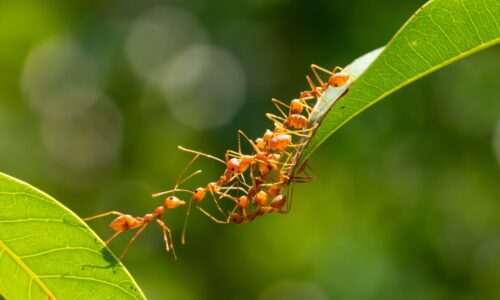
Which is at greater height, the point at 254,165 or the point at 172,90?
the point at 254,165

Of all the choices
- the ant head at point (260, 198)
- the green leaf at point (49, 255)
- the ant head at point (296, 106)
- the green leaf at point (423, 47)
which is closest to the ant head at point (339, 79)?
the ant head at point (296, 106)

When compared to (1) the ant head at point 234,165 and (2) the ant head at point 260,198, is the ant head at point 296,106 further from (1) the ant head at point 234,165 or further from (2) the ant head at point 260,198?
(2) the ant head at point 260,198

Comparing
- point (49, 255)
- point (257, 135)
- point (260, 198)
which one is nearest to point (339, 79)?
point (260, 198)

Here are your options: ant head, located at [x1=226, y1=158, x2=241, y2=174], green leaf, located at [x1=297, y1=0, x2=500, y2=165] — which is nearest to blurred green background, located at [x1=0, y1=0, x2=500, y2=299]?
ant head, located at [x1=226, y1=158, x2=241, y2=174]

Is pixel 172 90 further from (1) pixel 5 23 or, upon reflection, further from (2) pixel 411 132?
(2) pixel 411 132

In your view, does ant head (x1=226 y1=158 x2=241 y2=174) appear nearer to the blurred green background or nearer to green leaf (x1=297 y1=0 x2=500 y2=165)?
green leaf (x1=297 y1=0 x2=500 y2=165)

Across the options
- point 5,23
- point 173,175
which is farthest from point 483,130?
point 5,23
